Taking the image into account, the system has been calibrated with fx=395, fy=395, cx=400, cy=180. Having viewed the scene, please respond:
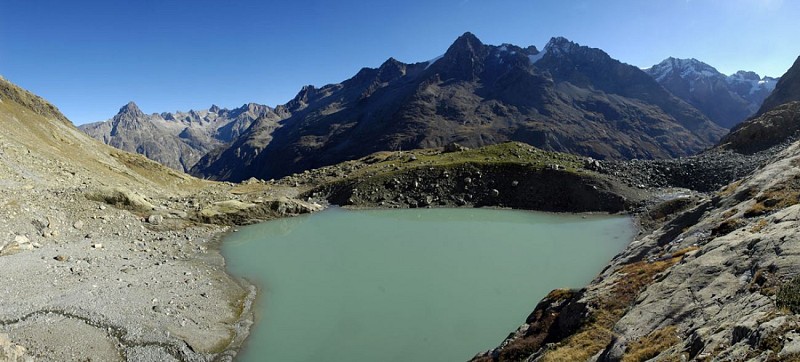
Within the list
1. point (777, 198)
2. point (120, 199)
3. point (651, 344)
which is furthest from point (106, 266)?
point (777, 198)

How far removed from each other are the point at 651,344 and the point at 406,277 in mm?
23019

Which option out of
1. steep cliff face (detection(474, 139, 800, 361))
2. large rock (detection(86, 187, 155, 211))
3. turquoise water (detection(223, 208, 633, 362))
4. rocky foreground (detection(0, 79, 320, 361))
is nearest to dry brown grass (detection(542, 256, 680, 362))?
steep cliff face (detection(474, 139, 800, 361))

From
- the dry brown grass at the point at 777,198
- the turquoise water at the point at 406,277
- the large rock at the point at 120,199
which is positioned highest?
the dry brown grass at the point at 777,198

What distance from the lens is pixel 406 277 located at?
33.0m

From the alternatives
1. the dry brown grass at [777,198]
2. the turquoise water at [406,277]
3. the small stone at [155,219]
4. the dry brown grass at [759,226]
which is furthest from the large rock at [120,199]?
the dry brown grass at [777,198]

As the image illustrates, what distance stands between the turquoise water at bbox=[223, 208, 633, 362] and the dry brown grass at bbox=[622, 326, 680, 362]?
438 inches

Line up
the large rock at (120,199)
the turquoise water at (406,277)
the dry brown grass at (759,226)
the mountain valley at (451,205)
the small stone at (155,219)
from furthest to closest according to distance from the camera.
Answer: the small stone at (155,219) < the large rock at (120,199) < the turquoise water at (406,277) < the dry brown grass at (759,226) < the mountain valley at (451,205)

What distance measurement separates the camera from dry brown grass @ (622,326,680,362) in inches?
424

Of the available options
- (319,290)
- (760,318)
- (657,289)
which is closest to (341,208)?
(319,290)

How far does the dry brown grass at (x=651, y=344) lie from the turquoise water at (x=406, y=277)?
1112cm

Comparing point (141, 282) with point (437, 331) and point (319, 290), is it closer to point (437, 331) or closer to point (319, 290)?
point (319, 290)

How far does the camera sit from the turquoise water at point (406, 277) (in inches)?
906

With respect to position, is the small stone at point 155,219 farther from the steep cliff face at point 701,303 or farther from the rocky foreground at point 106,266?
the steep cliff face at point 701,303

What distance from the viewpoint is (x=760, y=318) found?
9219 mm
